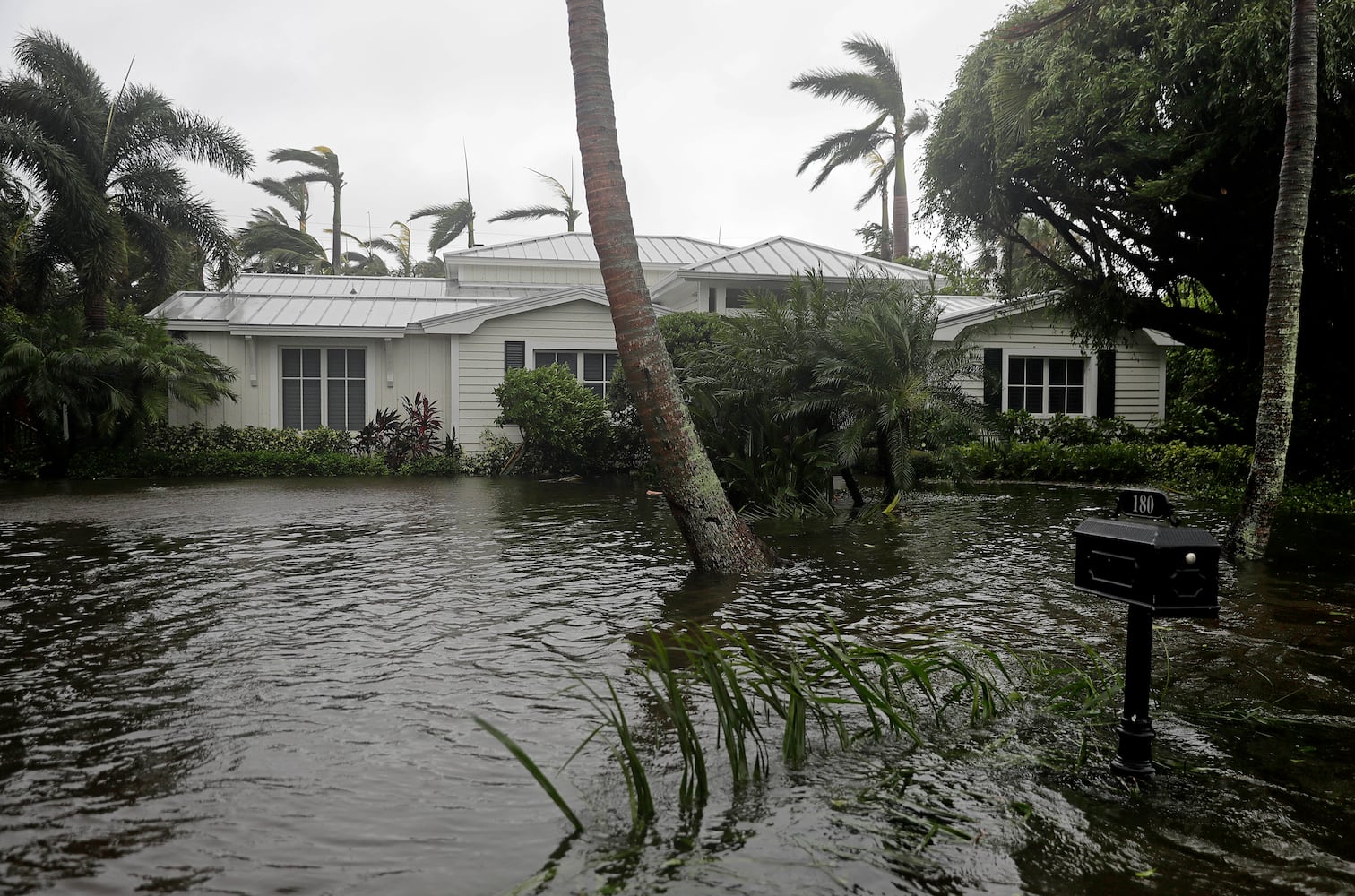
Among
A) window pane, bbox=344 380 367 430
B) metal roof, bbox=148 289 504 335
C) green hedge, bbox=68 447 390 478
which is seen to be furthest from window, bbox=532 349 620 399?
green hedge, bbox=68 447 390 478

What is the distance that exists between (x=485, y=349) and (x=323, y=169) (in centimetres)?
1955

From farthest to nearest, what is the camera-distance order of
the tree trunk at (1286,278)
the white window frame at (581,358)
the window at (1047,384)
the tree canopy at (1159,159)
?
the window at (1047,384) < the white window frame at (581,358) < the tree canopy at (1159,159) < the tree trunk at (1286,278)

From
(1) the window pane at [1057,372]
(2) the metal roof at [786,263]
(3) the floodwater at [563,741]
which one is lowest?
(3) the floodwater at [563,741]

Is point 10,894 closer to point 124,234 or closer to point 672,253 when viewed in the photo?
point 124,234

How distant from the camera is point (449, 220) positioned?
124 ft

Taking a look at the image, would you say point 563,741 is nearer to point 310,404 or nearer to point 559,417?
point 559,417

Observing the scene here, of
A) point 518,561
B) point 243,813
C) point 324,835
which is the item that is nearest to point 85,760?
point 243,813

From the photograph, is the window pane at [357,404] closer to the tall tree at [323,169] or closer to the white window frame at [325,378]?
the white window frame at [325,378]

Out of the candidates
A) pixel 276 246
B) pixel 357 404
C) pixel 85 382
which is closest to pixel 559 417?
pixel 357 404

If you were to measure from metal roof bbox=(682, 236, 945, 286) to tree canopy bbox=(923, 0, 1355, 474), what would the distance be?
3584 millimetres

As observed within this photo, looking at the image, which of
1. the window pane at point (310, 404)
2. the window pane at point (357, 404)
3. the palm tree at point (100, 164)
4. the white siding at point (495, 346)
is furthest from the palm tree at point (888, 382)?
the palm tree at point (100, 164)

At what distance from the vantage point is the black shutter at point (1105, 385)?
20.5 meters

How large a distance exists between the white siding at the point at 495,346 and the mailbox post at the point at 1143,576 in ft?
54.8

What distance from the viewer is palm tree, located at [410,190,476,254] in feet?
123
